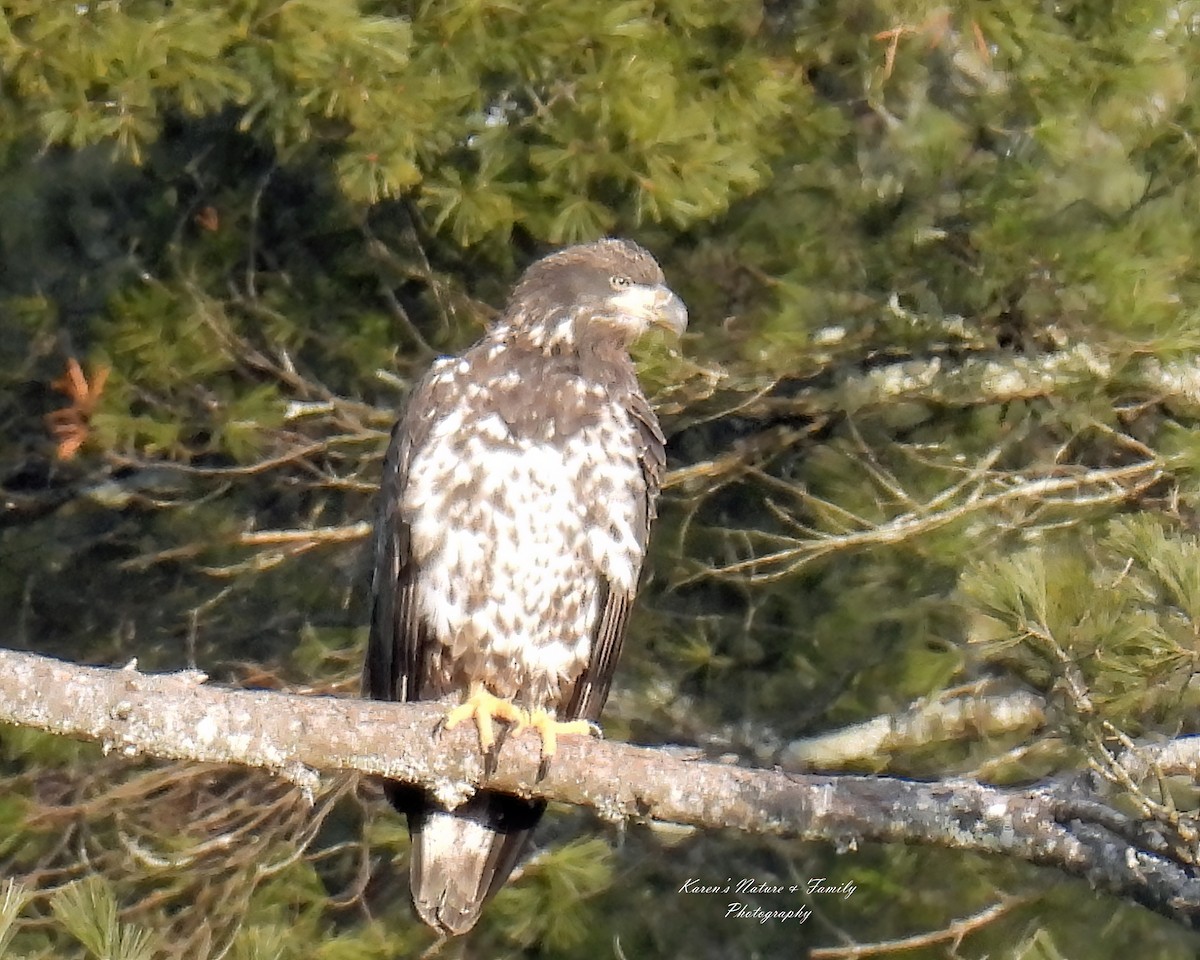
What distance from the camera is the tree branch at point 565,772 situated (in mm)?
2949

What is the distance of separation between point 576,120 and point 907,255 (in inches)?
46.6

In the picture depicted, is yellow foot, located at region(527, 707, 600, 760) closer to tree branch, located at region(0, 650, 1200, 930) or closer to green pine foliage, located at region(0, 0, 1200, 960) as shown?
tree branch, located at region(0, 650, 1200, 930)

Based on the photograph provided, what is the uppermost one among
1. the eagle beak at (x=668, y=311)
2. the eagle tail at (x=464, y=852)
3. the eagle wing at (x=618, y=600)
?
the eagle beak at (x=668, y=311)

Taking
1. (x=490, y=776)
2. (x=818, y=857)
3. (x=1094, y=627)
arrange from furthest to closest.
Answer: (x=818, y=857)
(x=490, y=776)
(x=1094, y=627)

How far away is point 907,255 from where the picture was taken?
493 cm

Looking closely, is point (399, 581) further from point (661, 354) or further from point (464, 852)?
point (661, 354)

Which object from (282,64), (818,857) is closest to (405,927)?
(818,857)

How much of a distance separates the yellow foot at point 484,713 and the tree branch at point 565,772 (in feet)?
0.11

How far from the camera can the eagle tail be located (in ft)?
14.5

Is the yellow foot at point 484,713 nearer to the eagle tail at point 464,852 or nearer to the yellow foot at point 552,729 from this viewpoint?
the yellow foot at point 552,729

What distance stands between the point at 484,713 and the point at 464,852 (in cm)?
71

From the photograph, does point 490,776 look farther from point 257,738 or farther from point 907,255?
point 907,255

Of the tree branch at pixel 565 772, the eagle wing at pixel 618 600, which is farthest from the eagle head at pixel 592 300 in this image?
the tree branch at pixel 565 772

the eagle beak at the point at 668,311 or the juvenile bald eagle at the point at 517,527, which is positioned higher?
the eagle beak at the point at 668,311
